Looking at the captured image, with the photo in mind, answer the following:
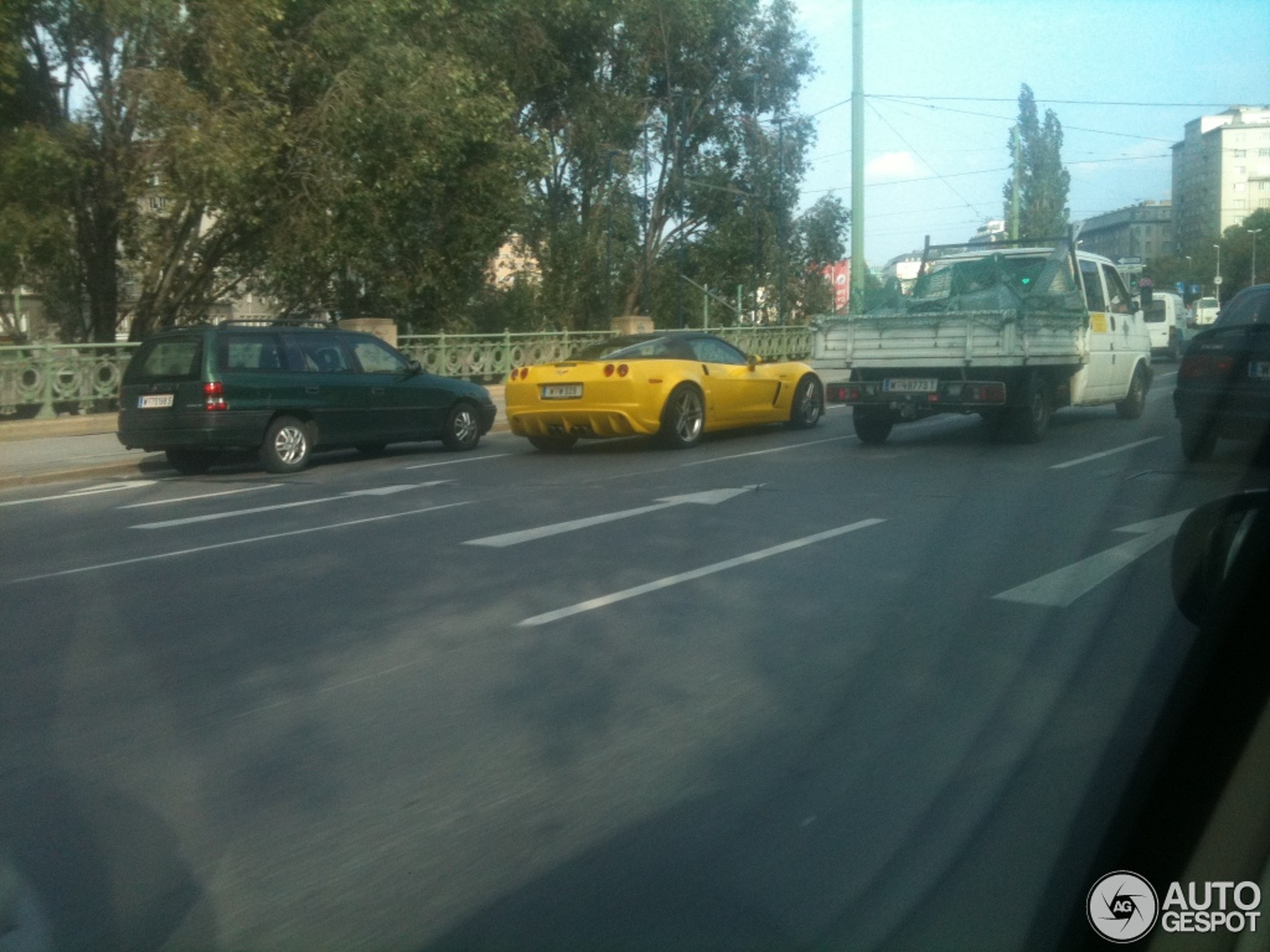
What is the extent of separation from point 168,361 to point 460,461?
3403 millimetres

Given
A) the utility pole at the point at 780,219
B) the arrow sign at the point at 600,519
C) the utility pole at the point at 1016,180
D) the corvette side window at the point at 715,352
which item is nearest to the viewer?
the arrow sign at the point at 600,519

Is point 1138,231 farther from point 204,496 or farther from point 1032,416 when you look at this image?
point 204,496

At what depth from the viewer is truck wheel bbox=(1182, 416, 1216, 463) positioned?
1242cm

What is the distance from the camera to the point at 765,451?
600 inches

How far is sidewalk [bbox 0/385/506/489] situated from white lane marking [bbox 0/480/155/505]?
883 millimetres

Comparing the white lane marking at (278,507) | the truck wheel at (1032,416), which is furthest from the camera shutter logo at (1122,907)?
the truck wheel at (1032,416)

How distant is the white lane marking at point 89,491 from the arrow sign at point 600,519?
5.88 metres

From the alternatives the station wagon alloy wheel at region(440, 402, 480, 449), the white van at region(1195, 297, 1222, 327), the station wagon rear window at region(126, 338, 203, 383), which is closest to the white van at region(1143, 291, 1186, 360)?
the white van at region(1195, 297, 1222, 327)

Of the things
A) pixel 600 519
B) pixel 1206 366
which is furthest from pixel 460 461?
pixel 1206 366

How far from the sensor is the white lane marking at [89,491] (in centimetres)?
1327

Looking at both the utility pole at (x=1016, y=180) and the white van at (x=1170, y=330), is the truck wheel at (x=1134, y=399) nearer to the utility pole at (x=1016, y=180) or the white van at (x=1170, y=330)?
the white van at (x=1170, y=330)

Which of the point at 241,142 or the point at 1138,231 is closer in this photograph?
the point at 241,142

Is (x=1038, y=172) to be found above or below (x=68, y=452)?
above

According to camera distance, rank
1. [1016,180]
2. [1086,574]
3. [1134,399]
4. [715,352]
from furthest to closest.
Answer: [1016,180], [1134,399], [715,352], [1086,574]
